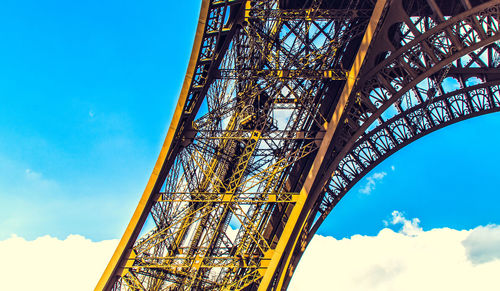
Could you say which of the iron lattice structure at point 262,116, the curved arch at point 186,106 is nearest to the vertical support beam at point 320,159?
the iron lattice structure at point 262,116

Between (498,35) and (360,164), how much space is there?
8072mm

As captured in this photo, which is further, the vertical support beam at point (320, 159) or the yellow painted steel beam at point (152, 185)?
the yellow painted steel beam at point (152, 185)

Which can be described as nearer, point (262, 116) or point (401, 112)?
point (262, 116)

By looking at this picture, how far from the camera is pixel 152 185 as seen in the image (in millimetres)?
13164

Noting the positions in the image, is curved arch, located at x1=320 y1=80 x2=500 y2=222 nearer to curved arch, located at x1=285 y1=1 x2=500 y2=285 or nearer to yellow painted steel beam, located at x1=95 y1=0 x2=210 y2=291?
curved arch, located at x1=285 y1=1 x2=500 y2=285

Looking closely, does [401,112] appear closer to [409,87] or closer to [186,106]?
[409,87]

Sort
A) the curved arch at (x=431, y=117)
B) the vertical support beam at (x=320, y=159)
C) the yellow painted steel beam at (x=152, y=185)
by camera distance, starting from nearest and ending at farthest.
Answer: the vertical support beam at (x=320, y=159) < the yellow painted steel beam at (x=152, y=185) < the curved arch at (x=431, y=117)

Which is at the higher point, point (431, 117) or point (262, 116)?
point (431, 117)

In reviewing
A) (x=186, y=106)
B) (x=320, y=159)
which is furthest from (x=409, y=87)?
(x=186, y=106)

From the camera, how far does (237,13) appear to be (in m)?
13.8

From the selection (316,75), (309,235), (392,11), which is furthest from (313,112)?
(309,235)

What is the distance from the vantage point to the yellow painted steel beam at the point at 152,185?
1264 cm

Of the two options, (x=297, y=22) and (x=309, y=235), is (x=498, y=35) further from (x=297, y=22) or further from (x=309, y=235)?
(x=309, y=235)

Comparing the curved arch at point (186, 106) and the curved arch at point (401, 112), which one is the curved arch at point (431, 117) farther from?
the curved arch at point (186, 106)
